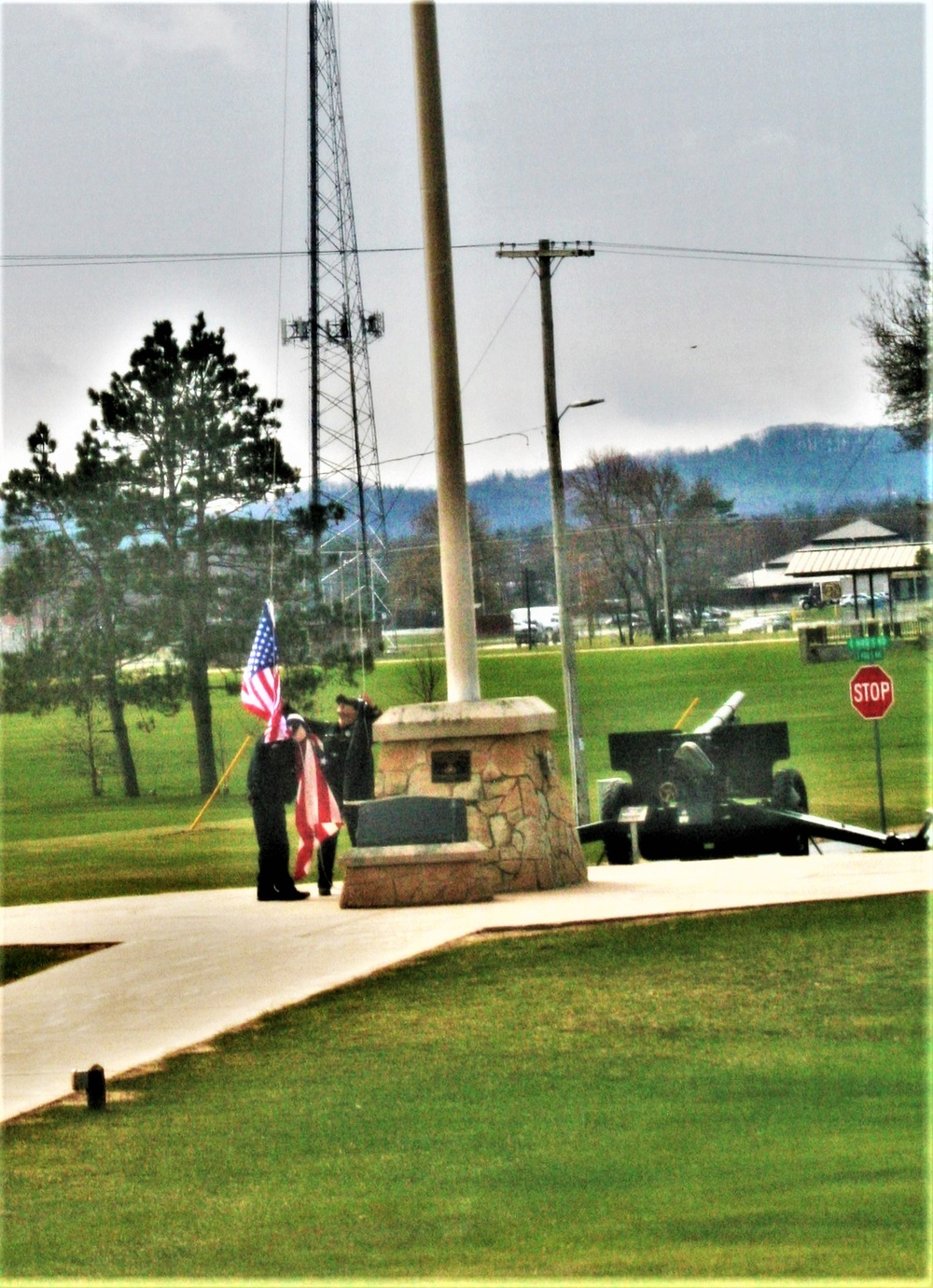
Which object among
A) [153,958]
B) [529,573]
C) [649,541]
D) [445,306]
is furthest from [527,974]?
[649,541]

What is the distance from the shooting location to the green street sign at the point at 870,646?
35000mm

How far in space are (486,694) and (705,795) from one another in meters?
23.5

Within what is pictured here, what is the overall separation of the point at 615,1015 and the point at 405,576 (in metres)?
23.4

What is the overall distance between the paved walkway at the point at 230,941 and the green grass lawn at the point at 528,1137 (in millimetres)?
469

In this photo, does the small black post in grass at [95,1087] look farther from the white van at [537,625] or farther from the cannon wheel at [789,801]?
the white van at [537,625]

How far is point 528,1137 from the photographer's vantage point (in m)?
5.51

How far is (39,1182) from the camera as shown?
544cm

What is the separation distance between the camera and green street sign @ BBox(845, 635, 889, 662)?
115 feet

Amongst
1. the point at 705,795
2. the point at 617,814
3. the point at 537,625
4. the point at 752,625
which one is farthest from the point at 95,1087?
the point at 752,625

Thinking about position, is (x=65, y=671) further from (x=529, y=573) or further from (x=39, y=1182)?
(x=39, y=1182)

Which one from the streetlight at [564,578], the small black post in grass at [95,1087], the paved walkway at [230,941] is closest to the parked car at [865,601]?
the streetlight at [564,578]

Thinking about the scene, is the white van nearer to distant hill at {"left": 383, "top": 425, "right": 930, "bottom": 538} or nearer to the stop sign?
distant hill at {"left": 383, "top": 425, "right": 930, "bottom": 538}

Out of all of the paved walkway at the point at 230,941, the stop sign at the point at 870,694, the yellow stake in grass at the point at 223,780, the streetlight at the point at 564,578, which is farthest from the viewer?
the streetlight at the point at 564,578

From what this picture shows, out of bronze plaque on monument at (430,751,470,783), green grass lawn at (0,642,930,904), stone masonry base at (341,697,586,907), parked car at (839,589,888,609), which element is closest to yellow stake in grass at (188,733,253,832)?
green grass lawn at (0,642,930,904)
